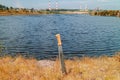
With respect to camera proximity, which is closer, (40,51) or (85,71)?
(85,71)

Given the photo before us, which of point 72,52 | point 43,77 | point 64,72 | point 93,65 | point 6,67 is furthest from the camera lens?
point 72,52

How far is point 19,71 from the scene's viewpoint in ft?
40.9

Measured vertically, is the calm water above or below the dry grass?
below

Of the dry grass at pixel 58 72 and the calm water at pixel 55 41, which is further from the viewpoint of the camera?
the calm water at pixel 55 41

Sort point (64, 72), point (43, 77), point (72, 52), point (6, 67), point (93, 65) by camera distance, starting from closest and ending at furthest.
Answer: point (43, 77) → point (64, 72) → point (6, 67) → point (93, 65) → point (72, 52)

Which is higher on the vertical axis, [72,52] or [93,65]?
[93,65]

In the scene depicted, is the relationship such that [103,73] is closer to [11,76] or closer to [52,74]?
[52,74]

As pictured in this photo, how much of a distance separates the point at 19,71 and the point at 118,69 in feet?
17.8

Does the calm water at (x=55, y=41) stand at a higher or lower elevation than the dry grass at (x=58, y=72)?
lower

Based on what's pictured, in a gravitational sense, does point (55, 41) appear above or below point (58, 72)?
below

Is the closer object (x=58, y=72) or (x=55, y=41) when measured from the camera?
(x=58, y=72)

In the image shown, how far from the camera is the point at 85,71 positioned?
493 inches

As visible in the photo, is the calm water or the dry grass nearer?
the dry grass

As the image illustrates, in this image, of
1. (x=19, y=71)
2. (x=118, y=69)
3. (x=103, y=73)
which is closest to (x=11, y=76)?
(x=19, y=71)
